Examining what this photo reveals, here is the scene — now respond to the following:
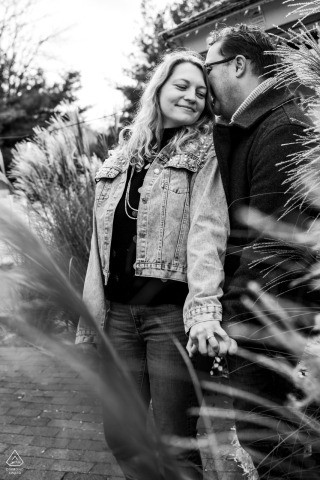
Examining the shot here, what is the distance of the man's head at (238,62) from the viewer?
70.3 inches

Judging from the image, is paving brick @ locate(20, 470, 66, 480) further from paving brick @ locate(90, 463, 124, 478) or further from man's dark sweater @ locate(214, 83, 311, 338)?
man's dark sweater @ locate(214, 83, 311, 338)

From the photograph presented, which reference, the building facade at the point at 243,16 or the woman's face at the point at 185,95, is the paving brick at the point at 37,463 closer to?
the woman's face at the point at 185,95

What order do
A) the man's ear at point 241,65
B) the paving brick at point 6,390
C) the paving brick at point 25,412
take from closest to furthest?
the man's ear at point 241,65 < the paving brick at point 25,412 < the paving brick at point 6,390

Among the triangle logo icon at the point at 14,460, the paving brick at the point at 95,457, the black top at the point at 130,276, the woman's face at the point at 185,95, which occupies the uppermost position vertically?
the woman's face at the point at 185,95

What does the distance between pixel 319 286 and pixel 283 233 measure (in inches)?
7.7

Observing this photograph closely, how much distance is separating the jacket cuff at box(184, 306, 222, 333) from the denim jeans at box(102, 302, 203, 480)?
0.09m

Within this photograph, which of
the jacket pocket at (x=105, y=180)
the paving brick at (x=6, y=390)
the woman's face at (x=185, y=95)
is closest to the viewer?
the woman's face at (x=185, y=95)

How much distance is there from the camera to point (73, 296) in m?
0.42

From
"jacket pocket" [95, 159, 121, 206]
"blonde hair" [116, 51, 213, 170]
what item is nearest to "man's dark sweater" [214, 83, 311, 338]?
"blonde hair" [116, 51, 213, 170]

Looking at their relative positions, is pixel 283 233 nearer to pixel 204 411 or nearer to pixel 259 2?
pixel 204 411

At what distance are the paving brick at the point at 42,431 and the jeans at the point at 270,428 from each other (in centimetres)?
219

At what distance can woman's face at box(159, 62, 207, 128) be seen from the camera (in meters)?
1.88

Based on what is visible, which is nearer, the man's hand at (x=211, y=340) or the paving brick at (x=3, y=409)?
the man's hand at (x=211, y=340)

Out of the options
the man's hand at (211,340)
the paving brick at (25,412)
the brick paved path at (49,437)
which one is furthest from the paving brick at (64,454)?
the man's hand at (211,340)
